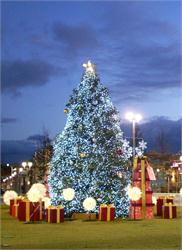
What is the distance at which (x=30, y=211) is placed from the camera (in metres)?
22.9

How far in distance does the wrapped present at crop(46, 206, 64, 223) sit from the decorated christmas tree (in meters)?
2.03

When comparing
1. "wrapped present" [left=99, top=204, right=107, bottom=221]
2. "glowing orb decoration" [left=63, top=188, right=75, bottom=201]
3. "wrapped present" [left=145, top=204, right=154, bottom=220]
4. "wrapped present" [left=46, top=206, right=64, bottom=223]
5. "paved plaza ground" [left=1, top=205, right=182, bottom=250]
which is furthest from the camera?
"wrapped present" [left=145, top=204, right=154, bottom=220]

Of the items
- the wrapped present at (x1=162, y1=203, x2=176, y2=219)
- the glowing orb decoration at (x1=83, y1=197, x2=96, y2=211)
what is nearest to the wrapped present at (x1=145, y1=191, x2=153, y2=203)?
the wrapped present at (x1=162, y1=203, x2=176, y2=219)

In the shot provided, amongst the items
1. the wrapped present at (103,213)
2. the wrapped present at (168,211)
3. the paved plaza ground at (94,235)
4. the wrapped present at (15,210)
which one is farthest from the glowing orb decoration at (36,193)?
the wrapped present at (168,211)

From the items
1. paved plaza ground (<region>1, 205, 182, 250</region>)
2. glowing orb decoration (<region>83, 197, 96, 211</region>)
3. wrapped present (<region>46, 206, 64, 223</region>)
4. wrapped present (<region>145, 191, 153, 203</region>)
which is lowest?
paved plaza ground (<region>1, 205, 182, 250</region>)

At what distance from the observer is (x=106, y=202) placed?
23578 mm

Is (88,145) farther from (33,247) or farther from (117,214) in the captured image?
(33,247)

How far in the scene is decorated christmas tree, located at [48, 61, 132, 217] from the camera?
77.5 ft

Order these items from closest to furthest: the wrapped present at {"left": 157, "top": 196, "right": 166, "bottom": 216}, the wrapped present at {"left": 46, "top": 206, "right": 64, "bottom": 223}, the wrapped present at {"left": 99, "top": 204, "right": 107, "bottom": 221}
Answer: the wrapped present at {"left": 46, "top": 206, "right": 64, "bottom": 223} < the wrapped present at {"left": 99, "top": 204, "right": 107, "bottom": 221} < the wrapped present at {"left": 157, "top": 196, "right": 166, "bottom": 216}

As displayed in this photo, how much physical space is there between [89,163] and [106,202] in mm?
1693

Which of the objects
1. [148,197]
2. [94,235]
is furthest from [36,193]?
[94,235]

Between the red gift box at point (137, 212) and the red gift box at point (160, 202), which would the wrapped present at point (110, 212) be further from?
the red gift box at point (160, 202)

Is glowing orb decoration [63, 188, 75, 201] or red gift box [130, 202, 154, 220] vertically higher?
glowing orb decoration [63, 188, 75, 201]

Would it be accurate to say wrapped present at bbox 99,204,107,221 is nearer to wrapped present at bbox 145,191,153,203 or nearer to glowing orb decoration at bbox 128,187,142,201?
glowing orb decoration at bbox 128,187,142,201
